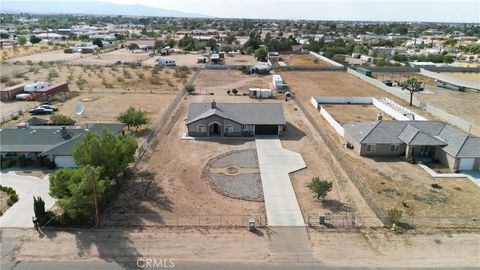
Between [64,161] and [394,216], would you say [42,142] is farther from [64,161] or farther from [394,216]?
[394,216]

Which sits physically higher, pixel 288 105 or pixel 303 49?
pixel 303 49

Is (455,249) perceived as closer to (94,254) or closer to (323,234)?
(323,234)

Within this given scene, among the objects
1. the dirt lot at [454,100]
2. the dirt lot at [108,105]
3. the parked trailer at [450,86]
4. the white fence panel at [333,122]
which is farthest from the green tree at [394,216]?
the parked trailer at [450,86]

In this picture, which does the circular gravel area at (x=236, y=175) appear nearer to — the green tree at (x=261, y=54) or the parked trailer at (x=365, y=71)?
the parked trailer at (x=365, y=71)

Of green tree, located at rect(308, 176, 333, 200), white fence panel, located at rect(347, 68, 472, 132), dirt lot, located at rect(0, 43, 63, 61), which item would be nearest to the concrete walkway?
green tree, located at rect(308, 176, 333, 200)

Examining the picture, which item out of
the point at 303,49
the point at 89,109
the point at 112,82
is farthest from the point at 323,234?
the point at 303,49

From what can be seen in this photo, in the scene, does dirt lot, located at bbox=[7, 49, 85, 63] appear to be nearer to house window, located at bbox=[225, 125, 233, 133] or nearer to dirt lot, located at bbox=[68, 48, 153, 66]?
dirt lot, located at bbox=[68, 48, 153, 66]
